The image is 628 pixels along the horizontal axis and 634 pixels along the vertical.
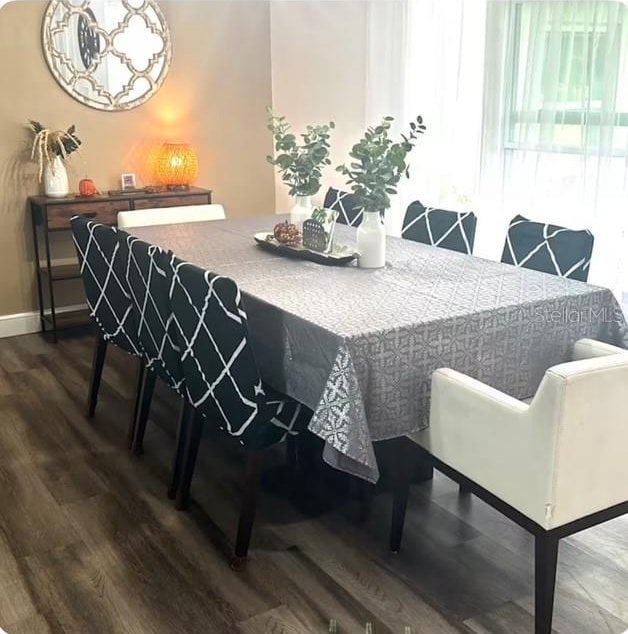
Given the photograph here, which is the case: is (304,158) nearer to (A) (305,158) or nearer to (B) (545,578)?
(A) (305,158)

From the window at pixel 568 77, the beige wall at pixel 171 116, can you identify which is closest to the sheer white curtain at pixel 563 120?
the window at pixel 568 77

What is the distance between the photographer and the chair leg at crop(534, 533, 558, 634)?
1.94 m

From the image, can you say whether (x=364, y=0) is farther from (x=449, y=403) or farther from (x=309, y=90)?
(x=449, y=403)

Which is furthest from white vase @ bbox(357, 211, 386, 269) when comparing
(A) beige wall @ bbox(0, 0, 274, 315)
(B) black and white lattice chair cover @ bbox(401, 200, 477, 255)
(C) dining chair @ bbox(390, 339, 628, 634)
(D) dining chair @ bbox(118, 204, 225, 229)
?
(A) beige wall @ bbox(0, 0, 274, 315)

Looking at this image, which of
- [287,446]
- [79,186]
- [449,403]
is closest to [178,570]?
[287,446]

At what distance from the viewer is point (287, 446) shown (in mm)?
3025

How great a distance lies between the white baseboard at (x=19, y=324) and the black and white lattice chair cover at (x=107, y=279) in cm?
166

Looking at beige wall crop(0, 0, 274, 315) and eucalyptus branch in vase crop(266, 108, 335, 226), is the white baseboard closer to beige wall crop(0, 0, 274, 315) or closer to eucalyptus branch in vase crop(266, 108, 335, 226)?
beige wall crop(0, 0, 274, 315)

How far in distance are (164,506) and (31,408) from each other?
1.21m

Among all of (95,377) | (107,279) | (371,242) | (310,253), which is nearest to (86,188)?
(95,377)

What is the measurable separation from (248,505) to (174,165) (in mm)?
3057

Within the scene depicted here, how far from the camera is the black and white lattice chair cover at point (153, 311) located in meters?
2.62

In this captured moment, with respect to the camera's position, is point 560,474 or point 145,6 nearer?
point 560,474

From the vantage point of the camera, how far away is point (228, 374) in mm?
2291
